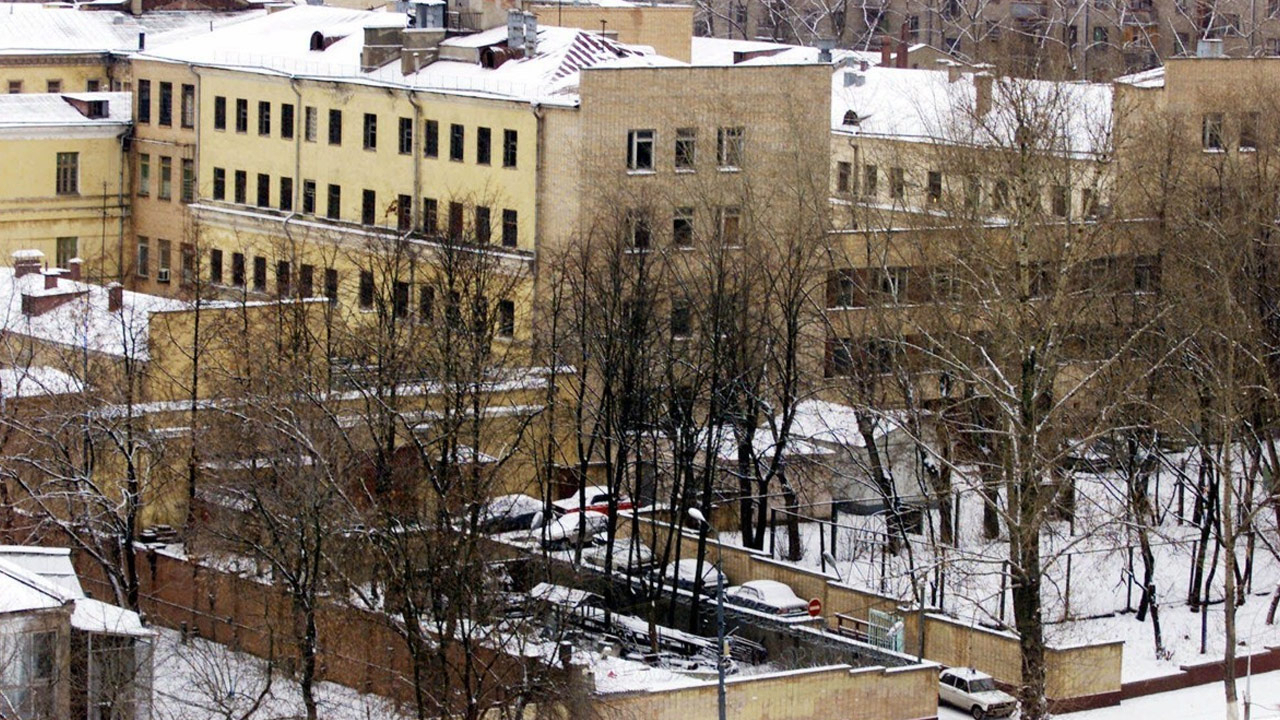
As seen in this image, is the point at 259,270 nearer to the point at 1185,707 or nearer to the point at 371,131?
the point at 371,131

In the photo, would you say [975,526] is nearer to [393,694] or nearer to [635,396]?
[635,396]

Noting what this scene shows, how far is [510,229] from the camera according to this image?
54938 mm

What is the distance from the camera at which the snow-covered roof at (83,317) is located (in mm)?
46281

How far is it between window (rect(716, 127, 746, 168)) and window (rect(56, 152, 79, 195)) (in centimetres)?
2025

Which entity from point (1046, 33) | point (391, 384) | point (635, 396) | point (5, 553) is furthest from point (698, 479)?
point (1046, 33)

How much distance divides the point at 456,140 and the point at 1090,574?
18.8 metres

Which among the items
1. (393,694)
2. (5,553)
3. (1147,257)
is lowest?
(393,694)

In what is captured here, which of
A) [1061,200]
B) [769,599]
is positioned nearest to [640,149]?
[1061,200]

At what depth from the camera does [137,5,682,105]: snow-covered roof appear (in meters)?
54.9

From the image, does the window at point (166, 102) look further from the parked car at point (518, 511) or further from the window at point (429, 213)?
the parked car at point (518, 511)

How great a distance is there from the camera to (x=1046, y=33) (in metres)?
114

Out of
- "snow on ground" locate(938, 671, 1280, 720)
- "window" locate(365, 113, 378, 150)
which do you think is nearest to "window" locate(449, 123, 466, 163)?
"window" locate(365, 113, 378, 150)

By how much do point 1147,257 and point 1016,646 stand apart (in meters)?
14.9

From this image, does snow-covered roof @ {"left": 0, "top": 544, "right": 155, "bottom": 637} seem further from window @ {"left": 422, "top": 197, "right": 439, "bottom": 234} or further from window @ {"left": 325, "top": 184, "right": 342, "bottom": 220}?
window @ {"left": 325, "top": 184, "right": 342, "bottom": 220}
